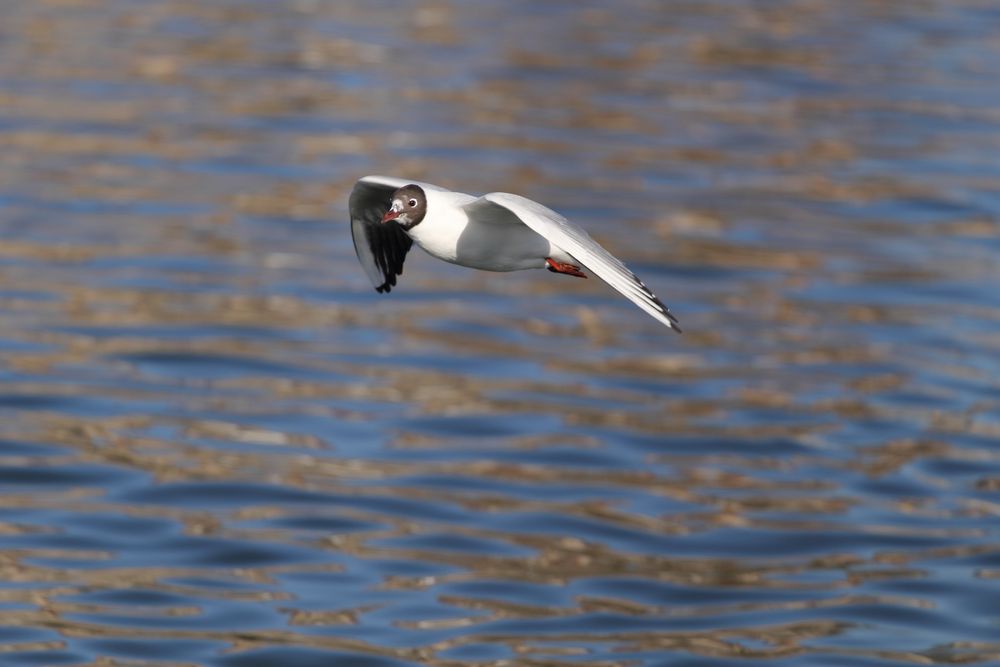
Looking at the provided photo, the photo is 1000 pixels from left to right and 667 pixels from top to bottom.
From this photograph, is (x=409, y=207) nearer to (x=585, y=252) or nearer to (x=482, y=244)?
(x=482, y=244)

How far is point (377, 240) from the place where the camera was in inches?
428

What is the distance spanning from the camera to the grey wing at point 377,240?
10.6 metres

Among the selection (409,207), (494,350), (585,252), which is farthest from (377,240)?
(494,350)

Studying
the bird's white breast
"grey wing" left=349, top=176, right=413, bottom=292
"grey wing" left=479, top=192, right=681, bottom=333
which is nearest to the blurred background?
"grey wing" left=349, top=176, right=413, bottom=292

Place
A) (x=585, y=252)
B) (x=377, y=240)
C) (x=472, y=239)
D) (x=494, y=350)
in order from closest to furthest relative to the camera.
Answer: (x=585, y=252), (x=472, y=239), (x=377, y=240), (x=494, y=350)

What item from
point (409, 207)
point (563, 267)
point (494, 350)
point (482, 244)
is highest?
point (409, 207)

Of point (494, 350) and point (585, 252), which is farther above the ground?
point (585, 252)

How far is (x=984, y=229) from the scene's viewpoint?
26.6 meters

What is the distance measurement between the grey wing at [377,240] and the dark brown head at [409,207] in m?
1.51

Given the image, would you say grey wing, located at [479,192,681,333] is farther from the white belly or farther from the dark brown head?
A: the dark brown head

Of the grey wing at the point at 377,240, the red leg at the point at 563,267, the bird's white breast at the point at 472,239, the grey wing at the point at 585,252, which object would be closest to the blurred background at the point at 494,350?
the grey wing at the point at 377,240

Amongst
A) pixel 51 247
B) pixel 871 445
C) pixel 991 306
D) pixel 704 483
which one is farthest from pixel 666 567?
pixel 51 247

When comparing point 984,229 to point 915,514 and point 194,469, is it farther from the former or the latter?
point 194,469

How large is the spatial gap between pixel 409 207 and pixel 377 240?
1847mm
